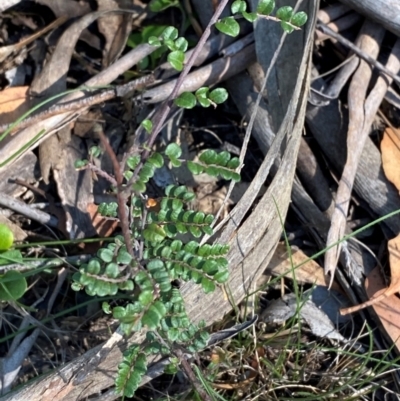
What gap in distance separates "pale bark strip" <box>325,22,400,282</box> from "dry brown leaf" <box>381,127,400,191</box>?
104 millimetres

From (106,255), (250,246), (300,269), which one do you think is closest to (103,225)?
(250,246)

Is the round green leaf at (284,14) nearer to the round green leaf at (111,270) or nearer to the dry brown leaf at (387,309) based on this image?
the round green leaf at (111,270)

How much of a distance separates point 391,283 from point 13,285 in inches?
55.6

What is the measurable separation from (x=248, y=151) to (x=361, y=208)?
52cm

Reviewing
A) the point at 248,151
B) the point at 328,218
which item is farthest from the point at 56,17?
the point at 328,218

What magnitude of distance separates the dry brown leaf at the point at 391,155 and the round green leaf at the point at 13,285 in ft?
4.82

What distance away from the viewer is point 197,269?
1.69 metres

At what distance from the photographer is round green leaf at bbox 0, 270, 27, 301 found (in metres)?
2.29

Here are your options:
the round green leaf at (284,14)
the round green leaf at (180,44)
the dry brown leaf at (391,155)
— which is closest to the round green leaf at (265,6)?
the round green leaf at (284,14)

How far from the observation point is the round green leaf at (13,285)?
229 cm

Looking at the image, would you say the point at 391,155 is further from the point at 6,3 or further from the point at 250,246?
the point at 6,3

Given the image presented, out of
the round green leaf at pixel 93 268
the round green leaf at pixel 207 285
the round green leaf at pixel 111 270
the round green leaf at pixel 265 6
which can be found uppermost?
the round green leaf at pixel 265 6

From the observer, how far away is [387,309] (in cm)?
239

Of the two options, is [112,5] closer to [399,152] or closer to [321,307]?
[399,152]
